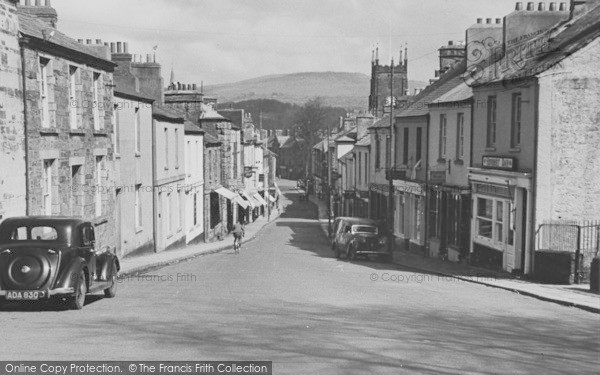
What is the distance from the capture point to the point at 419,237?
3622 cm

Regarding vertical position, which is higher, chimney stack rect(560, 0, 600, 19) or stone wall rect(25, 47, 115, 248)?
chimney stack rect(560, 0, 600, 19)

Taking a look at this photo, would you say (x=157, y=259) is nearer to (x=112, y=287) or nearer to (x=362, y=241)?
(x=362, y=241)

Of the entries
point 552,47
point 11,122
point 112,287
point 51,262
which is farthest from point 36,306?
point 552,47

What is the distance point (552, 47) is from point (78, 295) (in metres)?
16.9

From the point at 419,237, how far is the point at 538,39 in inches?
498

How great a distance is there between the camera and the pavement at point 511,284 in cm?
1692

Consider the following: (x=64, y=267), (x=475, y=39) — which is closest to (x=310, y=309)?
(x=64, y=267)

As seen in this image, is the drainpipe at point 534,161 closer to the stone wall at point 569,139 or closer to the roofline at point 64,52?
the stone wall at point 569,139

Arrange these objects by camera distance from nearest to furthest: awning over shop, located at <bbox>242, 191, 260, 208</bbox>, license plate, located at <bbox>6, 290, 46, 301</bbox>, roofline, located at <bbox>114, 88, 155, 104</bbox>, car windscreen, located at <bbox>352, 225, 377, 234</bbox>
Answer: license plate, located at <bbox>6, 290, 46, 301</bbox> → roofline, located at <bbox>114, 88, 155, 104</bbox> → car windscreen, located at <bbox>352, 225, 377, 234</bbox> → awning over shop, located at <bbox>242, 191, 260, 208</bbox>

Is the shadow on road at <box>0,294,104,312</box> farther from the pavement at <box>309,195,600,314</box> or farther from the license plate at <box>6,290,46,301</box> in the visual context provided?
the pavement at <box>309,195,600,314</box>

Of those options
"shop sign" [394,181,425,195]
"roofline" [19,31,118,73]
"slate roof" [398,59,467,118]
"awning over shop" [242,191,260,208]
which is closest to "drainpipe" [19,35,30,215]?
"roofline" [19,31,118,73]

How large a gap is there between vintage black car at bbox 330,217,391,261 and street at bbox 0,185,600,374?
11.4m

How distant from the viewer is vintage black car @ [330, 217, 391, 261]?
105ft

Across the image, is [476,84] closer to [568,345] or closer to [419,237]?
[419,237]
